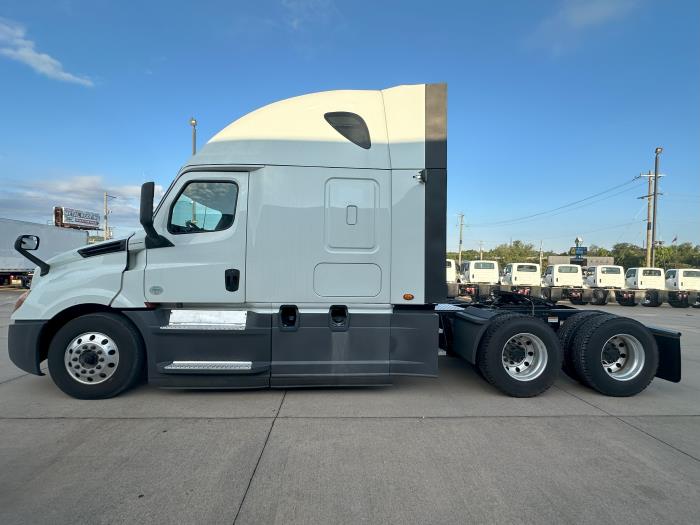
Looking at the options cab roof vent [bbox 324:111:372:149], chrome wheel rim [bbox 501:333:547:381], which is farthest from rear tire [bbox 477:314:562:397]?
cab roof vent [bbox 324:111:372:149]

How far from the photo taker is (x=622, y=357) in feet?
16.5

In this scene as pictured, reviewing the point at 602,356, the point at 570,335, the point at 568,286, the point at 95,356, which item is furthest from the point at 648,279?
the point at 95,356

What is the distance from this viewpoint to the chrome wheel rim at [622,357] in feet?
16.0

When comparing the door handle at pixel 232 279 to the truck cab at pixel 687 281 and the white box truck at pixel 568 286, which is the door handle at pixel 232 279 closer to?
the white box truck at pixel 568 286

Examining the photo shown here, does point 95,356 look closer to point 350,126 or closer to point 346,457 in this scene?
point 346,457

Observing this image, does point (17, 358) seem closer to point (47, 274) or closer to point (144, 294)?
point (47, 274)

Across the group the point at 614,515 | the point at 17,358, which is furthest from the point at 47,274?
the point at 614,515

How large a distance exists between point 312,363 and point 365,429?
1034mm

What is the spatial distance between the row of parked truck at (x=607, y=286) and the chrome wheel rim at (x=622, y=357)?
1756cm

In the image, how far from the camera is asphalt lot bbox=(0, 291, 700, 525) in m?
2.59

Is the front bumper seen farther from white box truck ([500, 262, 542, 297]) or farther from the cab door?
white box truck ([500, 262, 542, 297])

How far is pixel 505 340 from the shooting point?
4699 mm

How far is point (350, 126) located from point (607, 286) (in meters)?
23.5

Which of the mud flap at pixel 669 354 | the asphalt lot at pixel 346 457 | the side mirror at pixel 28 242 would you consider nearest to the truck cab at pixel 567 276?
the mud flap at pixel 669 354
